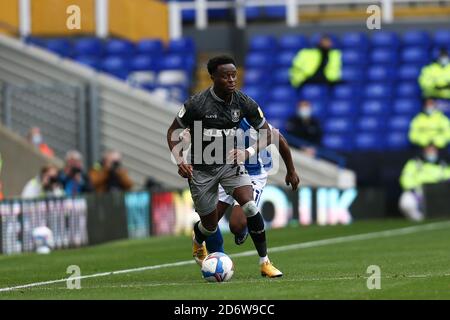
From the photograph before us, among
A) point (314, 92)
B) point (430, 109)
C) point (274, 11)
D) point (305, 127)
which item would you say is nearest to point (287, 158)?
point (305, 127)

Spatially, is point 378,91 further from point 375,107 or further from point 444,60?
point 444,60

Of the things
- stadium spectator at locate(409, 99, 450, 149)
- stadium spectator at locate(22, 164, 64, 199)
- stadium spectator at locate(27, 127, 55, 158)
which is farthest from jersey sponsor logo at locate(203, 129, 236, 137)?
stadium spectator at locate(409, 99, 450, 149)

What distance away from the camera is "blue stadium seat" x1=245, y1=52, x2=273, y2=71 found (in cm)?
3416

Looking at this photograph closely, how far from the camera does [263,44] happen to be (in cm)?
3441

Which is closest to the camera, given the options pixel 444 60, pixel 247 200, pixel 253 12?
pixel 247 200

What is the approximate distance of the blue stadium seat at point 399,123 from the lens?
31.7 metres

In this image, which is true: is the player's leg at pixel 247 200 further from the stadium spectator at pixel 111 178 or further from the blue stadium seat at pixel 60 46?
the blue stadium seat at pixel 60 46

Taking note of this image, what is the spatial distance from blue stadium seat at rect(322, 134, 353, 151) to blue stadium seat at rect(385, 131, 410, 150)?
89 cm

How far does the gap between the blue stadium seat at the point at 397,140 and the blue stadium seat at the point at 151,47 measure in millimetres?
6266

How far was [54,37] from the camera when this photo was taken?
Result: 114ft

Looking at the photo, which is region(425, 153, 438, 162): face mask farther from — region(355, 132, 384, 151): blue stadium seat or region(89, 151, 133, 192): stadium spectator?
region(89, 151, 133, 192): stadium spectator

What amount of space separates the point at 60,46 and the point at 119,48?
1.48 metres
